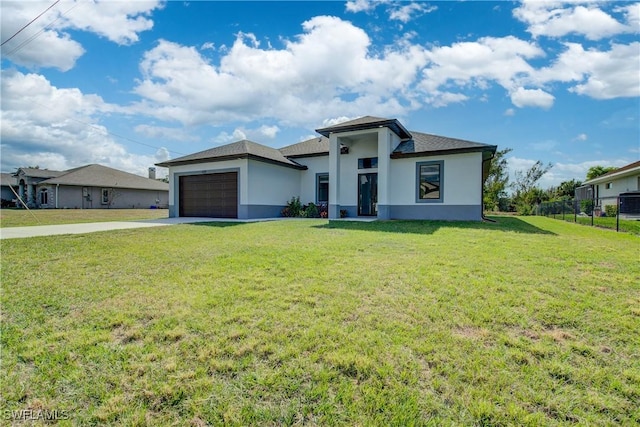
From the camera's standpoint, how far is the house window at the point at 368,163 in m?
15.5

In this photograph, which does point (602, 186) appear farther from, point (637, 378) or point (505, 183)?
point (637, 378)

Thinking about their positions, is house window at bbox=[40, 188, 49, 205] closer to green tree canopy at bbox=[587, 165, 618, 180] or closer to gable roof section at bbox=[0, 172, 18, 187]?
gable roof section at bbox=[0, 172, 18, 187]

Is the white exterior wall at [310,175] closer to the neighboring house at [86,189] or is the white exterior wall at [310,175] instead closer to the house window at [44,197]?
the neighboring house at [86,189]

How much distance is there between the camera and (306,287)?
3900mm

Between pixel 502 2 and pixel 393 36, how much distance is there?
3683 mm

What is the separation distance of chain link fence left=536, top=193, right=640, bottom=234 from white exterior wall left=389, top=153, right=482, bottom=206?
4.68 metres

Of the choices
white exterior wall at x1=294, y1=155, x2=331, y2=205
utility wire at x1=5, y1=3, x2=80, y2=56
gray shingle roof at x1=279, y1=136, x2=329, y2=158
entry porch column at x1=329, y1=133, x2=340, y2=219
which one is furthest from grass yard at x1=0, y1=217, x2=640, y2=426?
gray shingle roof at x1=279, y1=136, x2=329, y2=158

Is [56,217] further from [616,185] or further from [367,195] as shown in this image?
[616,185]

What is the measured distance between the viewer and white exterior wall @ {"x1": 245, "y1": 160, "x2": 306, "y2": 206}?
15109 mm

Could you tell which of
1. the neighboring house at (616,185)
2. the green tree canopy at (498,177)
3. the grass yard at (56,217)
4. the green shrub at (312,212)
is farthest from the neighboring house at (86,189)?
the neighboring house at (616,185)

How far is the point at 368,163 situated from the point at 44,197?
34855 mm

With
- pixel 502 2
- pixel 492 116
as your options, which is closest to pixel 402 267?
pixel 502 2

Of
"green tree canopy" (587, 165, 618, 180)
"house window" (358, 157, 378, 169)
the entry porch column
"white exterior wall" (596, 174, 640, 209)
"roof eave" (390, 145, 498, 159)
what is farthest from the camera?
"green tree canopy" (587, 165, 618, 180)

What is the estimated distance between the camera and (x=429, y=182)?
14.0m
